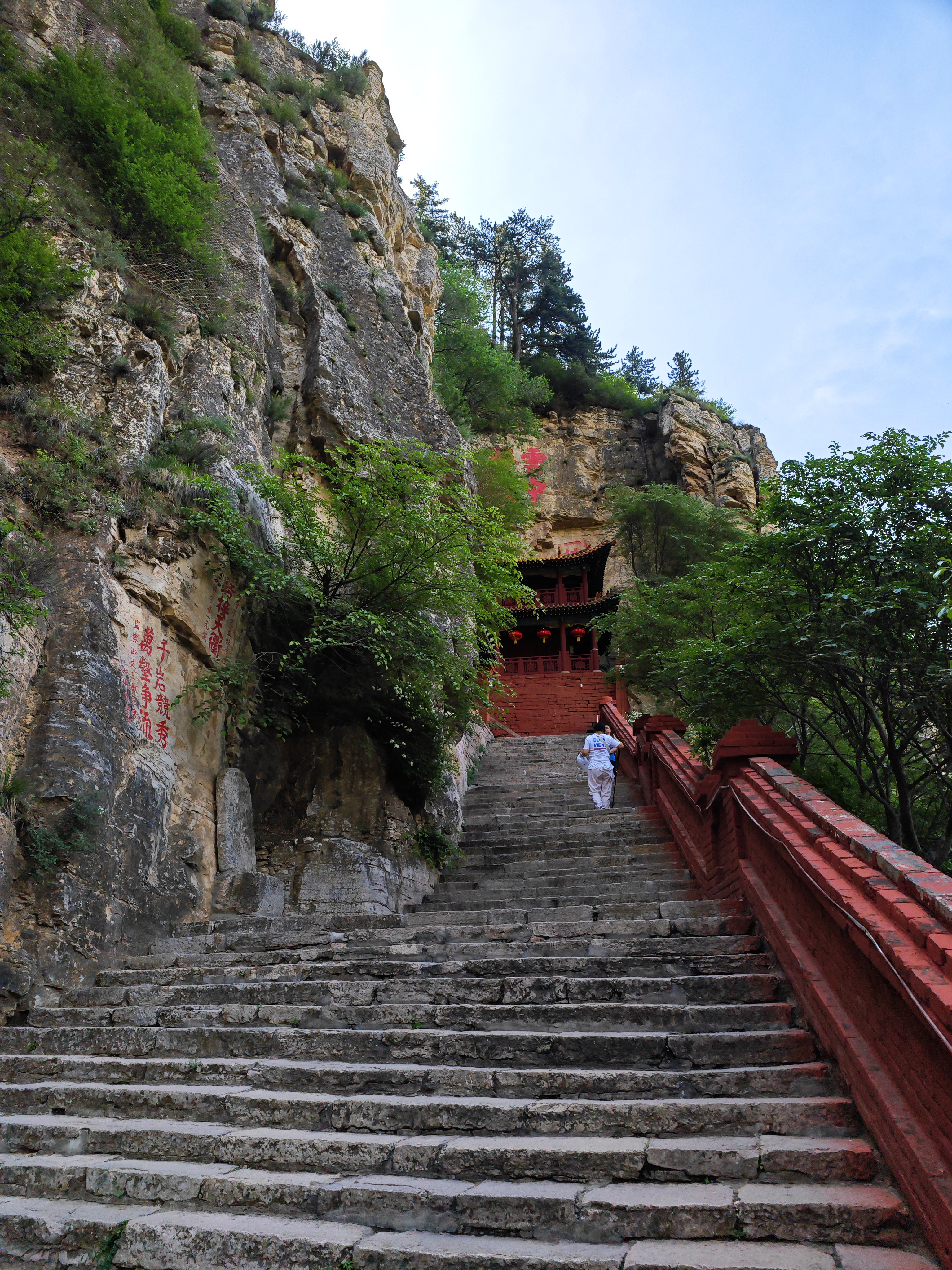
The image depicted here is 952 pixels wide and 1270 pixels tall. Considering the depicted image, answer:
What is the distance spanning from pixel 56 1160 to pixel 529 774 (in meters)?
11.8

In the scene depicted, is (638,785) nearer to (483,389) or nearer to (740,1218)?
(740,1218)

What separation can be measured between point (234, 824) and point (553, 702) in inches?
607

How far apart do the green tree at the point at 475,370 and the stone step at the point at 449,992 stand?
75.6ft

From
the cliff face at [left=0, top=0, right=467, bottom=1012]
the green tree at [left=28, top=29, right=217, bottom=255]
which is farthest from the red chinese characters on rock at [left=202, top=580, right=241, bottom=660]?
the green tree at [left=28, top=29, right=217, bottom=255]

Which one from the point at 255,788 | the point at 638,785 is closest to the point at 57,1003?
the point at 255,788

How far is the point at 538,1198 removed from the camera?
8.76ft

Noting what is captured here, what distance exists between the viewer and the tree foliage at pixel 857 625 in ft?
28.3

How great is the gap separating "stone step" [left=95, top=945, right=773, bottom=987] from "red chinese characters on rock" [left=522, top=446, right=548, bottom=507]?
2684 centimetres

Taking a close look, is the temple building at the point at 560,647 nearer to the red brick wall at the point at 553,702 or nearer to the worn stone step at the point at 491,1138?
the red brick wall at the point at 553,702

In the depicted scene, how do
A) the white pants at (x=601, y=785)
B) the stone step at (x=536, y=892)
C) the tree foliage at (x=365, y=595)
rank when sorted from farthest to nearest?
the white pants at (x=601, y=785) < the tree foliage at (x=365, y=595) < the stone step at (x=536, y=892)

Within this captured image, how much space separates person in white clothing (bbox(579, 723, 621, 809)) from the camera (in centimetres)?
1082

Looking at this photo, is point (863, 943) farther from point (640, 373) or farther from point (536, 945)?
point (640, 373)

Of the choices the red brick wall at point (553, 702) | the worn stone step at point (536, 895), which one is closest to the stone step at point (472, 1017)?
the worn stone step at point (536, 895)

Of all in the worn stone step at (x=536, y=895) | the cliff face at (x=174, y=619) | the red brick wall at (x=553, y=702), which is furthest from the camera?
the red brick wall at (x=553, y=702)
